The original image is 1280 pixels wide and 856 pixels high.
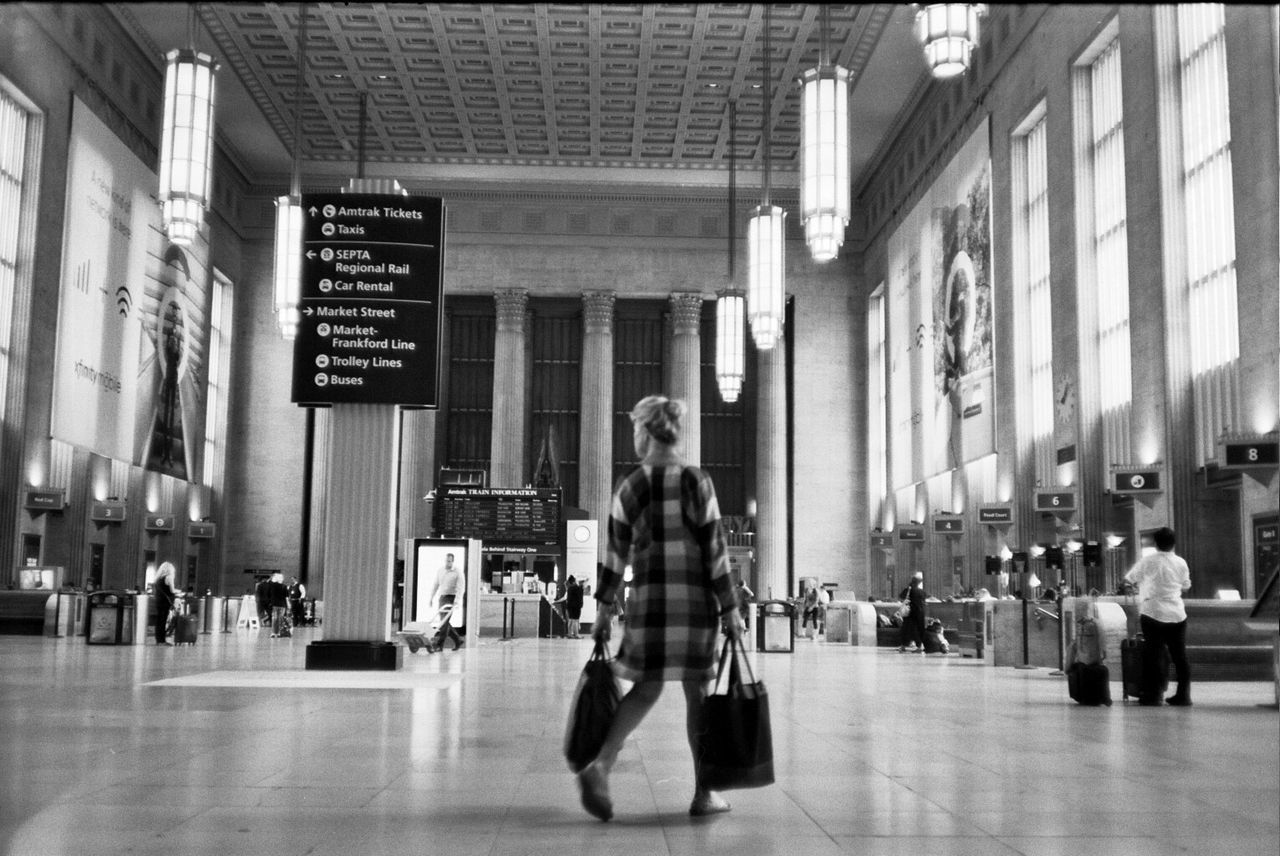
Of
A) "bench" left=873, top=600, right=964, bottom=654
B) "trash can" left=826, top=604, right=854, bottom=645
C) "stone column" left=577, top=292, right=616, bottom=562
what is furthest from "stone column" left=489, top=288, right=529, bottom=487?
"bench" left=873, top=600, right=964, bottom=654

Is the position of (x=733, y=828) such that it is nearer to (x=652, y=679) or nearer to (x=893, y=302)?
(x=652, y=679)

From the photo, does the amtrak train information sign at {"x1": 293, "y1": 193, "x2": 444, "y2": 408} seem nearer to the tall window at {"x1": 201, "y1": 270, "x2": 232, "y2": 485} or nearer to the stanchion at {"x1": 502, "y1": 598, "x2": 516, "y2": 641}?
the stanchion at {"x1": 502, "y1": 598, "x2": 516, "y2": 641}

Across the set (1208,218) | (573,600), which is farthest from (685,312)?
(1208,218)

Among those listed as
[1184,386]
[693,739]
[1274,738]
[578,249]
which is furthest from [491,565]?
[693,739]

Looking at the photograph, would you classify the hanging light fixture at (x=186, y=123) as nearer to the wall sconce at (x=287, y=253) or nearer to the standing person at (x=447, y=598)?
the wall sconce at (x=287, y=253)

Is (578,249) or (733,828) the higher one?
(578,249)

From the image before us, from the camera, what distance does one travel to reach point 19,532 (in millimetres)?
24828

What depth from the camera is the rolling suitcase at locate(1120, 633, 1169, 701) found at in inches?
407

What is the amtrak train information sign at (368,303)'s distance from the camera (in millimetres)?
13203

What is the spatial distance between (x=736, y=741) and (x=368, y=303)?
9.76 m

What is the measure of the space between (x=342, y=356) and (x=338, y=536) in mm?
1840

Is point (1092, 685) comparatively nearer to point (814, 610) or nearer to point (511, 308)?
point (814, 610)

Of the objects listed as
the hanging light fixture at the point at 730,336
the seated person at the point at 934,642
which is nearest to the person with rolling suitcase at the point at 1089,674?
the seated person at the point at 934,642

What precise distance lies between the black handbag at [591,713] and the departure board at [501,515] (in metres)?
27.0
